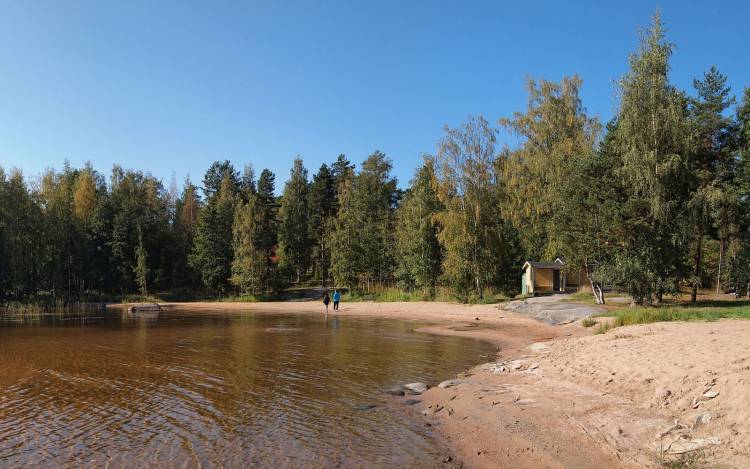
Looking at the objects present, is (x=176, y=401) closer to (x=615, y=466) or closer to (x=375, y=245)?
(x=615, y=466)

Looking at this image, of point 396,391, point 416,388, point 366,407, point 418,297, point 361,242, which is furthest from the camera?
point 361,242

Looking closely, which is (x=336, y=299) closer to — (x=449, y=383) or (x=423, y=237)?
(x=423, y=237)

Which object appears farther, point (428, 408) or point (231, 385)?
point (231, 385)

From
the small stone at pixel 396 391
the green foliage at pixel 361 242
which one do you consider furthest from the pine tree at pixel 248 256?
the small stone at pixel 396 391

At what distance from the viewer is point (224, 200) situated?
63.5 metres

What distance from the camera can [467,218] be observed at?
42.3 meters

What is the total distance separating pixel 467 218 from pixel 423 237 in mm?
Answer: 5914

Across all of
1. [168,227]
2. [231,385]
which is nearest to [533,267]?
[231,385]

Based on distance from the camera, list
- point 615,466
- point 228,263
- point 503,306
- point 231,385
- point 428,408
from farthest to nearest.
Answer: point 228,263 < point 503,306 < point 231,385 < point 428,408 < point 615,466

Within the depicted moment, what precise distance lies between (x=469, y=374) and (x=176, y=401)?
818 cm

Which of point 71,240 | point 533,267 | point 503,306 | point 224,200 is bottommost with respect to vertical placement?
point 503,306

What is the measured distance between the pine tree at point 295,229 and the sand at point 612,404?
172ft

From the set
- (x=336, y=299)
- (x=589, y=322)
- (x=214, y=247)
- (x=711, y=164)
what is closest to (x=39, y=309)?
Answer: (x=214, y=247)

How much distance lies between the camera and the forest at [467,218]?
2817 centimetres
